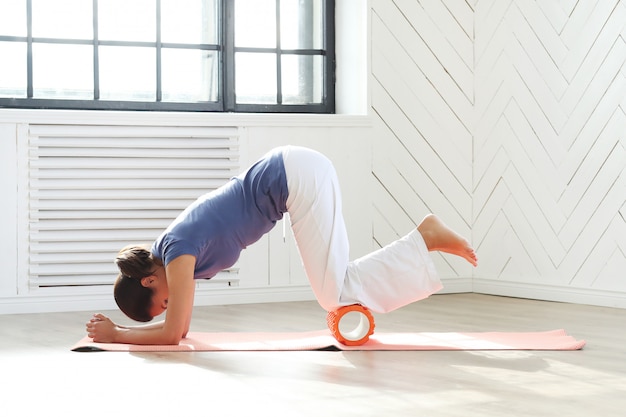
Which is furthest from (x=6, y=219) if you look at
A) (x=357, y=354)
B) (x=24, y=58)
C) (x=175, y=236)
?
(x=357, y=354)

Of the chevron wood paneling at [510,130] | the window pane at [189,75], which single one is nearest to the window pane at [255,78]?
the window pane at [189,75]

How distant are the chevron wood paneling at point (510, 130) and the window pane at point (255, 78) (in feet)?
1.71

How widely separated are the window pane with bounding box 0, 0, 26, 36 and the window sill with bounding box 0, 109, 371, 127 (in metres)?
0.51

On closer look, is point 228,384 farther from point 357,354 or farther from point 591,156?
point 591,156

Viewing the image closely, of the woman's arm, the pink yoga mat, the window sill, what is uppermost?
the window sill

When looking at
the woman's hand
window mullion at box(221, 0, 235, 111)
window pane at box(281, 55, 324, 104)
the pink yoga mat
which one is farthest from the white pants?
window pane at box(281, 55, 324, 104)

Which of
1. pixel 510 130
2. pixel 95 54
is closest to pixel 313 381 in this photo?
pixel 510 130

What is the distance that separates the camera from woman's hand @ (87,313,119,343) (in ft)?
8.28

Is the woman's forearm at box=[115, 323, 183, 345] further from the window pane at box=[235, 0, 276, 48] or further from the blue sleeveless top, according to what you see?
the window pane at box=[235, 0, 276, 48]

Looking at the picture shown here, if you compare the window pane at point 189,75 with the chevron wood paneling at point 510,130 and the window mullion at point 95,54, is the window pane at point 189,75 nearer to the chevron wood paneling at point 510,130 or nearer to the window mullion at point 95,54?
the window mullion at point 95,54

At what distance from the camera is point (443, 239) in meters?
2.54

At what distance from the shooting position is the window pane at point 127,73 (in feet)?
13.0

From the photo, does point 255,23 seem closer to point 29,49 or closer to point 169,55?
point 169,55

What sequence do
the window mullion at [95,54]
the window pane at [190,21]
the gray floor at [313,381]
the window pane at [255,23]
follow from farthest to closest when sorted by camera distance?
1. the window pane at [255,23]
2. the window pane at [190,21]
3. the window mullion at [95,54]
4. the gray floor at [313,381]
